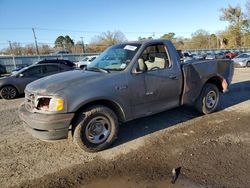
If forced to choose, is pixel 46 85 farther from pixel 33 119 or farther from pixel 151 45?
pixel 151 45

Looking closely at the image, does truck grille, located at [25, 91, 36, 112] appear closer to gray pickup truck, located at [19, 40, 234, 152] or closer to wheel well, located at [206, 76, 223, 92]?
gray pickup truck, located at [19, 40, 234, 152]

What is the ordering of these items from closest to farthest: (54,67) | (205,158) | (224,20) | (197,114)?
(205,158) < (197,114) < (54,67) < (224,20)

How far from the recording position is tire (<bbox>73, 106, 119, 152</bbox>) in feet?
13.3

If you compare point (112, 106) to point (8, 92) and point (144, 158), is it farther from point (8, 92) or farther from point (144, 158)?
point (8, 92)

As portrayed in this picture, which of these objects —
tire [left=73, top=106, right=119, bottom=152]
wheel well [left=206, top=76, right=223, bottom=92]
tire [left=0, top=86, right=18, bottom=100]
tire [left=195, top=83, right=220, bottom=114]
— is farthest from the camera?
tire [left=0, top=86, right=18, bottom=100]

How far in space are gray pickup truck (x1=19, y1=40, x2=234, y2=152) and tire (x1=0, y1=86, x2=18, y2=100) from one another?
6318mm

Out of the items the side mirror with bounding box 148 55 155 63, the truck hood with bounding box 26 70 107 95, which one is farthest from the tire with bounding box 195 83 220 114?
the truck hood with bounding box 26 70 107 95

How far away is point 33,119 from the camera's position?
12.9ft

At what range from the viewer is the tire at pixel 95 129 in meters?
4.04

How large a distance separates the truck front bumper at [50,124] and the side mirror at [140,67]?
58.9 inches

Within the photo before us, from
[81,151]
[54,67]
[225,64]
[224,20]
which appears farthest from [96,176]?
[224,20]

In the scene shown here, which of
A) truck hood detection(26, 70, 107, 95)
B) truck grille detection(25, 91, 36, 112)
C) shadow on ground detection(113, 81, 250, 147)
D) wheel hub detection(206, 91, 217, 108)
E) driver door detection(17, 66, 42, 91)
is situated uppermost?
truck hood detection(26, 70, 107, 95)

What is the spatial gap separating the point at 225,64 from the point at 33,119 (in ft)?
16.7

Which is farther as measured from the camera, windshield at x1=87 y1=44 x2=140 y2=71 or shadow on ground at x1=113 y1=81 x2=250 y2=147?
shadow on ground at x1=113 y1=81 x2=250 y2=147
